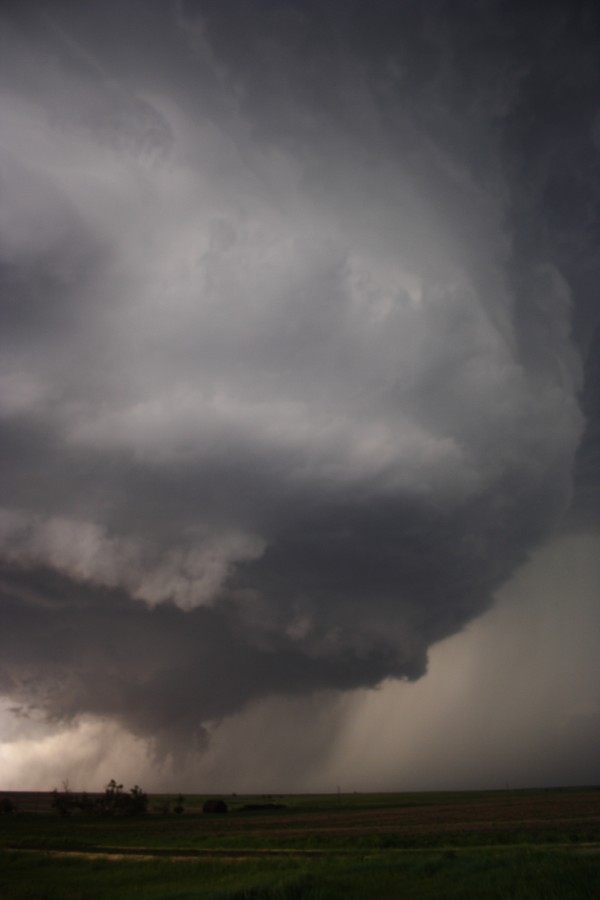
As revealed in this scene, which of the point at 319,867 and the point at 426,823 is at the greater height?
the point at 319,867

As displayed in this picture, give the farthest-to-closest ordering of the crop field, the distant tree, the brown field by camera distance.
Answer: the distant tree < the brown field < the crop field

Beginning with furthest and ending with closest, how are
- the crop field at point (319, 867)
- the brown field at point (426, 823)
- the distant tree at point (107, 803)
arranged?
the distant tree at point (107, 803) → the brown field at point (426, 823) → the crop field at point (319, 867)

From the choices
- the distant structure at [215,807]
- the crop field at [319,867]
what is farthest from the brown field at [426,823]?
the distant structure at [215,807]

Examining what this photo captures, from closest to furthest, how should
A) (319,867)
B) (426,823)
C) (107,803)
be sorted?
1. (319,867)
2. (426,823)
3. (107,803)

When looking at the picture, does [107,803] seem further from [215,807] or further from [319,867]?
[319,867]

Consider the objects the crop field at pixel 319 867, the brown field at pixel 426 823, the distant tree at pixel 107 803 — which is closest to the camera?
the crop field at pixel 319 867

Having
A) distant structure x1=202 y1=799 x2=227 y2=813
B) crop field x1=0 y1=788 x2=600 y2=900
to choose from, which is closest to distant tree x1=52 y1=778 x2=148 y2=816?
distant structure x1=202 y1=799 x2=227 y2=813

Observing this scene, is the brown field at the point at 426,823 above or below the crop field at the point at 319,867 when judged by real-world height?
below

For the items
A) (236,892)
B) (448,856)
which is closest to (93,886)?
(236,892)

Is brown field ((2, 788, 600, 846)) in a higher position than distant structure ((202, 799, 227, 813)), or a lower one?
higher

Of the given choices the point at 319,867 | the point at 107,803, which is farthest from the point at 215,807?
the point at 319,867

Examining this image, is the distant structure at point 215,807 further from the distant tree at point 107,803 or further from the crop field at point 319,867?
→ the crop field at point 319,867

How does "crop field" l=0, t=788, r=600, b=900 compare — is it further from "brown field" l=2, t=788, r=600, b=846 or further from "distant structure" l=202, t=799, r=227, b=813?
"distant structure" l=202, t=799, r=227, b=813

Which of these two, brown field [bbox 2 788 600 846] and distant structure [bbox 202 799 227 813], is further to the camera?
distant structure [bbox 202 799 227 813]
